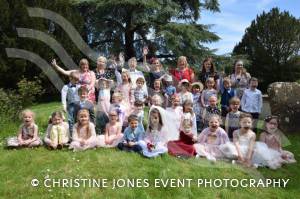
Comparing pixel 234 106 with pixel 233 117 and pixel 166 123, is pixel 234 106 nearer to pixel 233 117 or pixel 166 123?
pixel 233 117

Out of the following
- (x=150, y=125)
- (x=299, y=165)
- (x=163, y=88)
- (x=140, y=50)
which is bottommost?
(x=299, y=165)

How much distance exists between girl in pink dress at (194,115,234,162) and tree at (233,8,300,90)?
22.9 meters

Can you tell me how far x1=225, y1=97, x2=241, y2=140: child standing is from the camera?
8289mm

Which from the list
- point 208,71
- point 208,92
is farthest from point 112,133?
point 208,71

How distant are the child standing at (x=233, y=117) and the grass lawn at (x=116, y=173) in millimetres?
1096

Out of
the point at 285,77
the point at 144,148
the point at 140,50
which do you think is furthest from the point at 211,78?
the point at 285,77

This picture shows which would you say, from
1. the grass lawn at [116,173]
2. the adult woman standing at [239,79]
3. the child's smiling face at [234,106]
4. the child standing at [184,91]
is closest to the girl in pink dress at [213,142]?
the grass lawn at [116,173]

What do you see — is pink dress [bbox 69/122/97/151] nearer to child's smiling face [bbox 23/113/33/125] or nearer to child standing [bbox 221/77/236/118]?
child's smiling face [bbox 23/113/33/125]

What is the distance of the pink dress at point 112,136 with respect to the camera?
7698 mm

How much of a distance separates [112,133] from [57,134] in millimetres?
923

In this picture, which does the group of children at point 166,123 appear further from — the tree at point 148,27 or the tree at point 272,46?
the tree at point 272,46

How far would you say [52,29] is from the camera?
54.6ft

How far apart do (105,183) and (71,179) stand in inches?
19.3

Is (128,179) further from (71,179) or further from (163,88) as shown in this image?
(163,88)
